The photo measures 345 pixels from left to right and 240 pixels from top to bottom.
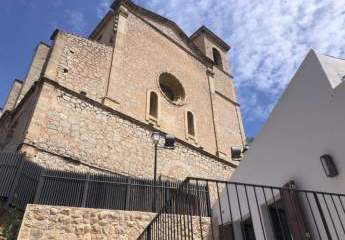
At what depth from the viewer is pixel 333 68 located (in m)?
5.35

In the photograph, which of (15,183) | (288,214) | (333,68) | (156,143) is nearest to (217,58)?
(156,143)

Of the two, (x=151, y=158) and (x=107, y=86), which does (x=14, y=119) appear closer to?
(x=107, y=86)

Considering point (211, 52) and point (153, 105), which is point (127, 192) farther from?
point (211, 52)

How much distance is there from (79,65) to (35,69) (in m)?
4.69

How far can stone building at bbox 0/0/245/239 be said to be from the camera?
8.49 m

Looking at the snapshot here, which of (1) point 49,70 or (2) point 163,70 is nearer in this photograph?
(1) point 49,70

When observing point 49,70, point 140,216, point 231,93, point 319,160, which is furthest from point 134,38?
point 319,160

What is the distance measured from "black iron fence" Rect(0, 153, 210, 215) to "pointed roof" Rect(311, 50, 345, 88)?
11.6 ft

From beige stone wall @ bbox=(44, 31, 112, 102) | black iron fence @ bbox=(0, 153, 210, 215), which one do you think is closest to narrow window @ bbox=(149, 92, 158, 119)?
beige stone wall @ bbox=(44, 31, 112, 102)

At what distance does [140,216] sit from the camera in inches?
283

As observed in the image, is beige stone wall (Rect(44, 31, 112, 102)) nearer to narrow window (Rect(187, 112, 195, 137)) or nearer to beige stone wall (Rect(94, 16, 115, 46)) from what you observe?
beige stone wall (Rect(94, 16, 115, 46))

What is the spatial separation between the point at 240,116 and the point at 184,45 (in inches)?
218

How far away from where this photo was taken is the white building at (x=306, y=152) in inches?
178

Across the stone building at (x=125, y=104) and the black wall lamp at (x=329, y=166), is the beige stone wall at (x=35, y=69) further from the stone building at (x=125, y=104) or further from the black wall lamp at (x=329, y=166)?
the black wall lamp at (x=329, y=166)
